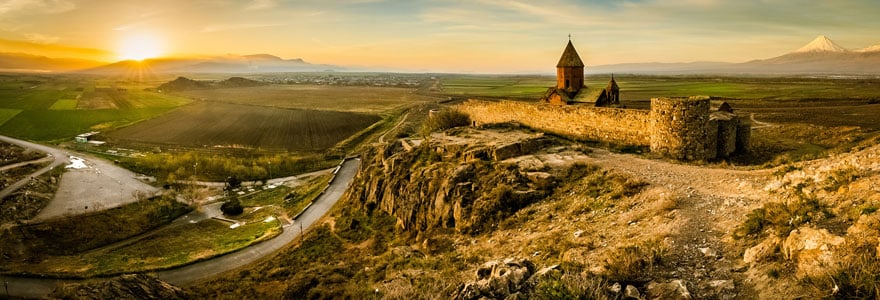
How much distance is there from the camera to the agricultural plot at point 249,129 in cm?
6256

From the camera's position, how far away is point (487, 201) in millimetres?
15648

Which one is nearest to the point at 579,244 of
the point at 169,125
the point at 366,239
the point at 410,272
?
the point at 410,272

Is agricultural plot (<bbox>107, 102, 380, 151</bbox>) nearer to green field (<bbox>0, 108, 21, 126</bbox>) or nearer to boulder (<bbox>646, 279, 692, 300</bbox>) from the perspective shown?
green field (<bbox>0, 108, 21, 126</bbox>)

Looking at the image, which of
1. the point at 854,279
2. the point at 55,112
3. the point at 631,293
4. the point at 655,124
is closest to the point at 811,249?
the point at 854,279

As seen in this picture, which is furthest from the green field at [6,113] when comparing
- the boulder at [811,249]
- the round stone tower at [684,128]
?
the boulder at [811,249]

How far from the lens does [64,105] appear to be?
263 feet

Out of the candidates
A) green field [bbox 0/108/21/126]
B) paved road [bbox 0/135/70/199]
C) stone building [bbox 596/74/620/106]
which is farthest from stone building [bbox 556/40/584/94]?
green field [bbox 0/108/21/126]

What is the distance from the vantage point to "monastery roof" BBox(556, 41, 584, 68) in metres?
36.3

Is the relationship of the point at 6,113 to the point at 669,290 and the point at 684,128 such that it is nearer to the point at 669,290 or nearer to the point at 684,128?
the point at 684,128

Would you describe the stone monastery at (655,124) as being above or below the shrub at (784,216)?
above

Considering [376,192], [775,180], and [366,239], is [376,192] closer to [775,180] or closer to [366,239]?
[366,239]

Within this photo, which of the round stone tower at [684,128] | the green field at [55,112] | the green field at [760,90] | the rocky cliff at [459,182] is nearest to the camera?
the rocky cliff at [459,182]

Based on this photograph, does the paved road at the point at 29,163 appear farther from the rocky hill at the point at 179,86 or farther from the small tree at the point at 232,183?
the rocky hill at the point at 179,86

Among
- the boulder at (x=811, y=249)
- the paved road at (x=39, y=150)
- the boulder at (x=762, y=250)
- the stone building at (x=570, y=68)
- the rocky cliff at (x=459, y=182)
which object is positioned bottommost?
the paved road at (x=39, y=150)
